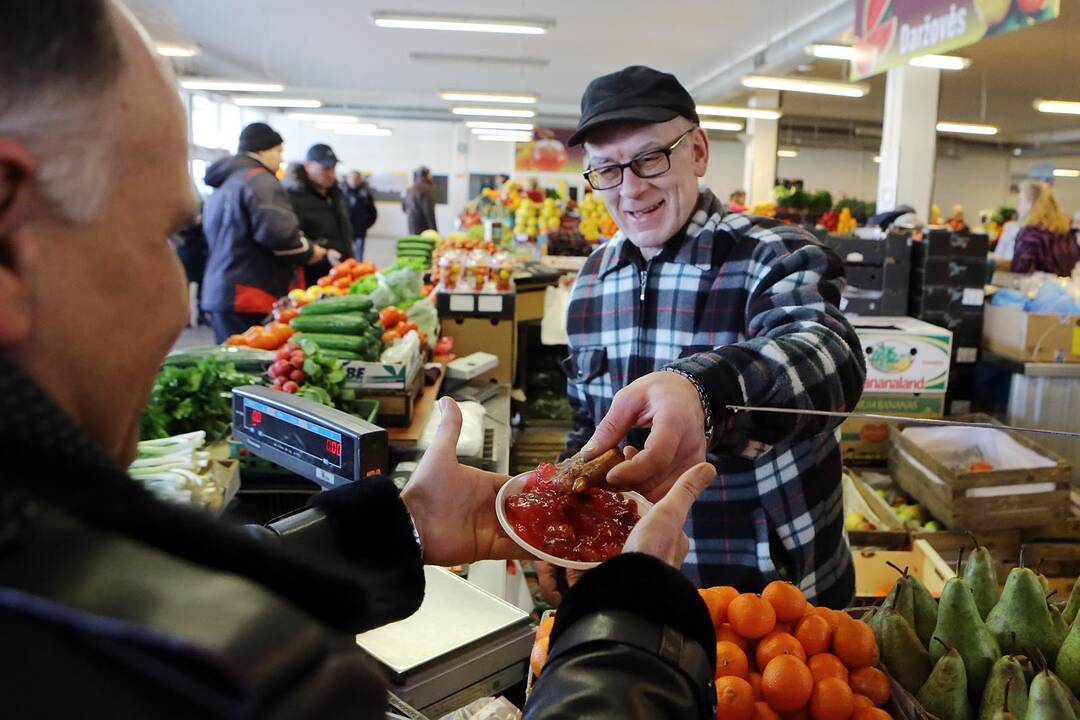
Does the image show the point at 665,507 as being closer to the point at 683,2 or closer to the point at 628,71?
the point at 628,71

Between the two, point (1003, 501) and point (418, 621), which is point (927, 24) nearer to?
point (1003, 501)

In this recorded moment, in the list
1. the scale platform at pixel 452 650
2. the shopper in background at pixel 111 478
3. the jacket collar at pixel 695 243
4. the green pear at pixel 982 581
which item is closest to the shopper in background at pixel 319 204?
the jacket collar at pixel 695 243

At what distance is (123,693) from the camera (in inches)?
16.8

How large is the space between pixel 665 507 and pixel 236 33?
46.5ft

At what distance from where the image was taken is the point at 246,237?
5.88m

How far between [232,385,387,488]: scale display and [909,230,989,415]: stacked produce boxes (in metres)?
5.02

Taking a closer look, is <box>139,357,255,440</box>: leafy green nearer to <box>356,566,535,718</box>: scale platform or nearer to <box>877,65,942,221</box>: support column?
<box>356,566,535,718</box>: scale platform

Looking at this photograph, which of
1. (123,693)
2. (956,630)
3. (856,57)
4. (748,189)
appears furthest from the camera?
(748,189)

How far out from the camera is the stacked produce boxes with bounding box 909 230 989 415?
5730 mm

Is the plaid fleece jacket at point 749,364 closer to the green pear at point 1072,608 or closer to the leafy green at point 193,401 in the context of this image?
the green pear at point 1072,608

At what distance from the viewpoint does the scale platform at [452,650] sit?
1.49 meters

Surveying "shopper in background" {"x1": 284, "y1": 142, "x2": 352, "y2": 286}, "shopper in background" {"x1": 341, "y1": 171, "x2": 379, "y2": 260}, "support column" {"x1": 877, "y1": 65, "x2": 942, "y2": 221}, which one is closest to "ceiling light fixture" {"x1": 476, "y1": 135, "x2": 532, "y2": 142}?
"shopper in background" {"x1": 341, "y1": 171, "x2": 379, "y2": 260}

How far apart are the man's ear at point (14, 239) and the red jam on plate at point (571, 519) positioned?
0.94 m

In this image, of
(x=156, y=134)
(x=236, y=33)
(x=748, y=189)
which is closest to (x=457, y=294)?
(x=156, y=134)
